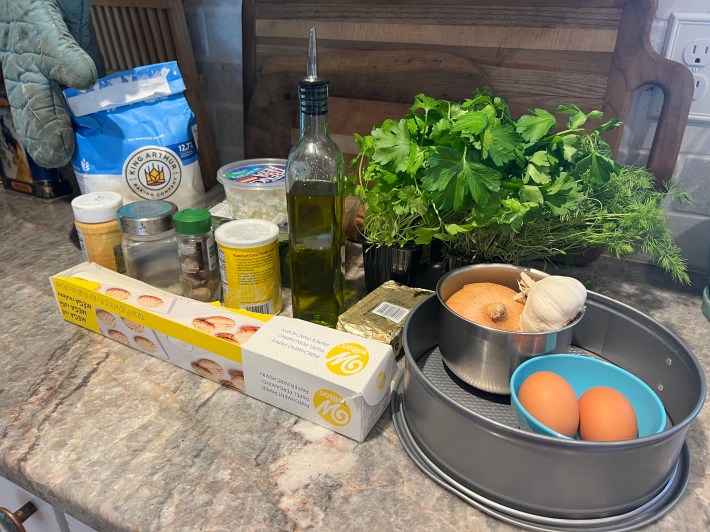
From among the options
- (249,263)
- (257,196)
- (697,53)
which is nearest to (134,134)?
(257,196)

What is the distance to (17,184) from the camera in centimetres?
128

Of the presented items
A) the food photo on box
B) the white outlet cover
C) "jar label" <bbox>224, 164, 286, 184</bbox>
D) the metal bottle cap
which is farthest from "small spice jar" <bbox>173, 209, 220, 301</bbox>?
the white outlet cover

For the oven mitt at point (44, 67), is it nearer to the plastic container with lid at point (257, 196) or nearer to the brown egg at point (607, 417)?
the plastic container with lid at point (257, 196)

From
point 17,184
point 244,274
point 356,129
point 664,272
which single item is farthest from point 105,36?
point 664,272

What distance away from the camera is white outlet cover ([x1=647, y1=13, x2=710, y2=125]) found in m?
0.83

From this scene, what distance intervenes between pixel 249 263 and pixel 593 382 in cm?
45

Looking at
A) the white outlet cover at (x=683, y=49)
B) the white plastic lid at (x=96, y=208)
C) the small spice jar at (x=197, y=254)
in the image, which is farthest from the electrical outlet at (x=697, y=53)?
the white plastic lid at (x=96, y=208)

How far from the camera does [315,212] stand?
745 millimetres

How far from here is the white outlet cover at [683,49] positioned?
32.8 inches

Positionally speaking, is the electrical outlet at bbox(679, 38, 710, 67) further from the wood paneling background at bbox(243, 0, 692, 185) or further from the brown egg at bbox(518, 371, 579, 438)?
the brown egg at bbox(518, 371, 579, 438)

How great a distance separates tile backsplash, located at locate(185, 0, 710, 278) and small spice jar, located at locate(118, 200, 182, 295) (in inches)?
18.5

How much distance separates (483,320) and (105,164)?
71cm

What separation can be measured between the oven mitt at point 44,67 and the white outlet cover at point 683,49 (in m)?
0.91

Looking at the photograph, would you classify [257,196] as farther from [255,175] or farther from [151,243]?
[151,243]
